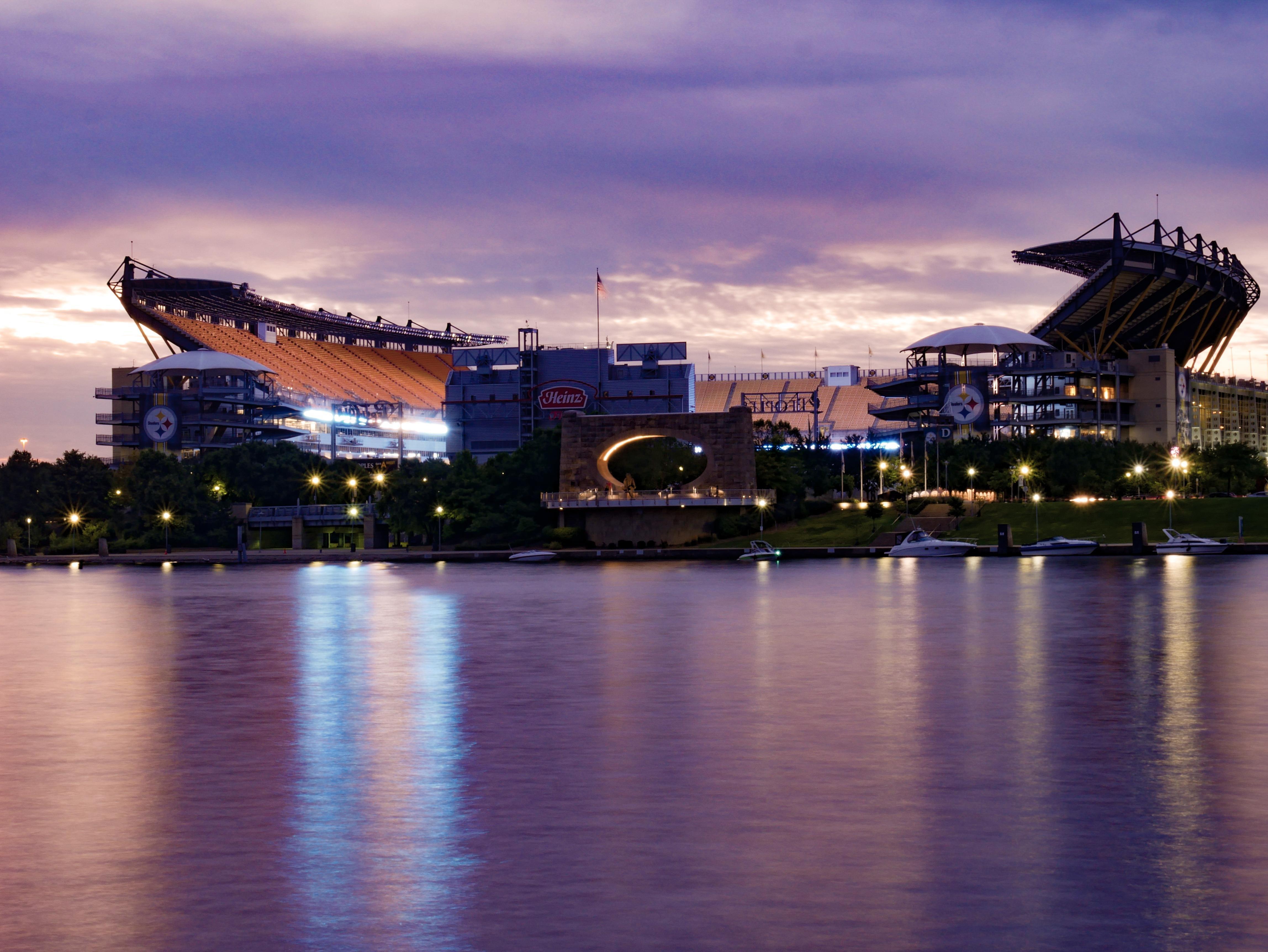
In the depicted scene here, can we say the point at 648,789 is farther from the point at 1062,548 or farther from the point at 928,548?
the point at 928,548

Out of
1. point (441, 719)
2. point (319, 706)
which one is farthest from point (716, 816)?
point (319, 706)

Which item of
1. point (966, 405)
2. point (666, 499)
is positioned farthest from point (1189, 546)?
point (966, 405)

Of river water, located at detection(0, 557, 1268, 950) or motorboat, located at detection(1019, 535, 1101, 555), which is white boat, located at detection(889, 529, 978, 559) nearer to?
motorboat, located at detection(1019, 535, 1101, 555)

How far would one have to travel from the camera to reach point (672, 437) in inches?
6250

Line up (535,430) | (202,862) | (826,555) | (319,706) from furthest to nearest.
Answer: (535,430)
(826,555)
(319,706)
(202,862)

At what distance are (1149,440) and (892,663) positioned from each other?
533ft

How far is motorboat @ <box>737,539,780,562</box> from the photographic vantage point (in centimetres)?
13312

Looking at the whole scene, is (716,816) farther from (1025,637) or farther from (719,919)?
(1025,637)

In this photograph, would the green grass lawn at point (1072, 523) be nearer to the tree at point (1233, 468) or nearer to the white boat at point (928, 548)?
the white boat at point (928, 548)

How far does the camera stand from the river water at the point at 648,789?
1816 centimetres

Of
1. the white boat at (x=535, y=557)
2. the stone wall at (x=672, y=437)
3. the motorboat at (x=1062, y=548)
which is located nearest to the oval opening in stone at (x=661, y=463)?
the stone wall at (x=672, y=437)

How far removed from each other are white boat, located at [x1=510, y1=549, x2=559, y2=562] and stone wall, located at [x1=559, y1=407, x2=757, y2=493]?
13.3 m

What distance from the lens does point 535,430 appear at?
567 ft

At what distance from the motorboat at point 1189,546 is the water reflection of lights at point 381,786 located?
7998cm
